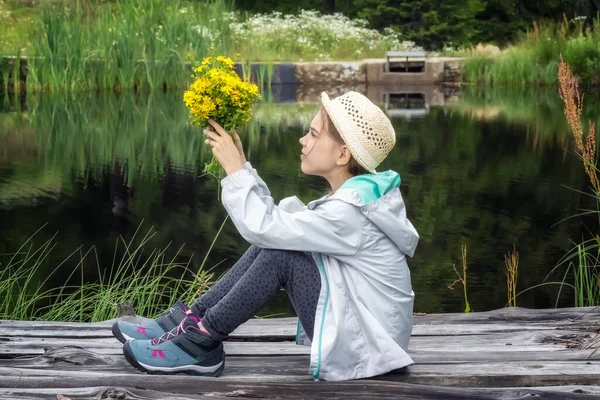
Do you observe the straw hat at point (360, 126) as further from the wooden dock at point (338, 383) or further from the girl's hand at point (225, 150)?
the wooden dock at point (338, 383)

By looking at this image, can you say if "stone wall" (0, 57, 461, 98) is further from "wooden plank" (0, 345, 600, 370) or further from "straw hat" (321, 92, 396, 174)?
"straw hat" (321, 92, 396, 174)

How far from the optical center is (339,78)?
16078 mm

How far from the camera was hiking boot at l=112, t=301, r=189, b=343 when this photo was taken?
2852mm

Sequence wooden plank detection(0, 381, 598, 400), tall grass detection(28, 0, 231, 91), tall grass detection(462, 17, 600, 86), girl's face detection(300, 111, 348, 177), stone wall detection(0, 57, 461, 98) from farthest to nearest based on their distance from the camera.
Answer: stone wall detection(0, 57, 461, 98) → tall grass detection(462, 17, 600, 86) → tall grass detection(28, 0, 231, 91) → girl's face detection(300, 111, 348, 177) → wooden plank detection(0, 381, 598, 400)

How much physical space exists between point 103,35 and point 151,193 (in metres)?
5.89

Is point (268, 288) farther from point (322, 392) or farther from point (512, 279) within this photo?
point (512, 279)

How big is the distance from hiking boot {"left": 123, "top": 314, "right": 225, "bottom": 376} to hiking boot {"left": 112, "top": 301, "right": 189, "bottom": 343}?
5.6 inches

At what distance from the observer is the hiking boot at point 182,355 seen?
268 cm

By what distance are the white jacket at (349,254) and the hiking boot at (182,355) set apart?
28 cm

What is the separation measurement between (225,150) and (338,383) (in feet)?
2.07

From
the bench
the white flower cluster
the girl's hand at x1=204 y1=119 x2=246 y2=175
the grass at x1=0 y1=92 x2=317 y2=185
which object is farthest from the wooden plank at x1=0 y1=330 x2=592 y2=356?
the white flower cluster

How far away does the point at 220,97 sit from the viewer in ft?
8.68

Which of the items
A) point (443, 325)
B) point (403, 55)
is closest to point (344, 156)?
point (443, 325)

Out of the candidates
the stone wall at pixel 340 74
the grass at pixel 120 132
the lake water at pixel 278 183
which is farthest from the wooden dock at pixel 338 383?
the stone wall at pixel 340 74
